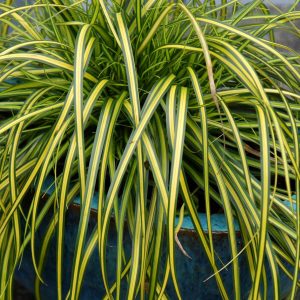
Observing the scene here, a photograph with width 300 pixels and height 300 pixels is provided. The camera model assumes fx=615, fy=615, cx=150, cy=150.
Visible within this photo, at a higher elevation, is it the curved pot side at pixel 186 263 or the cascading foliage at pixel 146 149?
the cascading foliage at pixel 146 149

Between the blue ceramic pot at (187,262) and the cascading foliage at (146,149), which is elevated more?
the cascading foliage at (146,149)

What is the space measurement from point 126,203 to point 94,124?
0.21 meters

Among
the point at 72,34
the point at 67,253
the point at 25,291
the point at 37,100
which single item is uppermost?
the point at 72,34

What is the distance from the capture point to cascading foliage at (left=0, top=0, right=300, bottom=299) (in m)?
0.86

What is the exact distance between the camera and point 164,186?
0.86 meters

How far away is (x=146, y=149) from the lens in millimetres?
893

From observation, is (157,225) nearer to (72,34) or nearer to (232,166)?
(232,166)

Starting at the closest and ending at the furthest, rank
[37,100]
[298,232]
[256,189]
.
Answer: [298,232], [256,189], [37,100]

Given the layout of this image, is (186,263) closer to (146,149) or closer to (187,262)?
(187,262)

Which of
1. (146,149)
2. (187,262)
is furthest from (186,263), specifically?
(146,149)

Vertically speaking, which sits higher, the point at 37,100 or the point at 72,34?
the point at 72,34

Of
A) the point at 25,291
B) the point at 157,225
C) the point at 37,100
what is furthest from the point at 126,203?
the point at 25,291

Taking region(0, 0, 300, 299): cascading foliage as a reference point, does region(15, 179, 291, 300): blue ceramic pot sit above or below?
below

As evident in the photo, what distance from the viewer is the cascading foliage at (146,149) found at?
858mm
